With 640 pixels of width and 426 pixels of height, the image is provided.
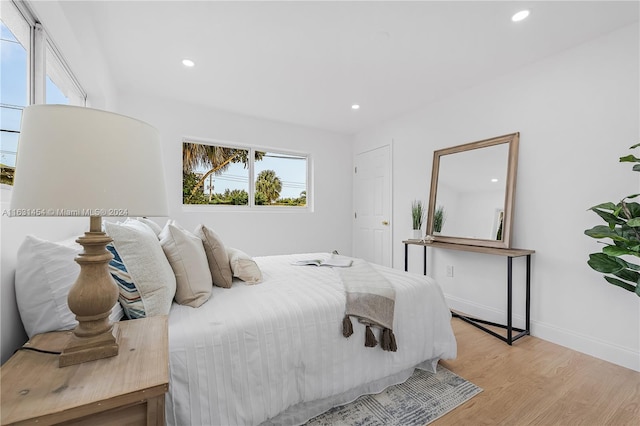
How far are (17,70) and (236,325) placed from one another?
1.61 meters

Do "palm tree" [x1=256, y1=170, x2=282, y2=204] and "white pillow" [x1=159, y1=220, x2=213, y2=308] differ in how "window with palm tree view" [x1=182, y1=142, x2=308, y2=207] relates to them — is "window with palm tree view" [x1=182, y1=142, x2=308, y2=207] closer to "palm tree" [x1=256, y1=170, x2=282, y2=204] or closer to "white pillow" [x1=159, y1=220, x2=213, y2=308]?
"palm tree" [x1=256, y1=170, x2=282, y2=204]

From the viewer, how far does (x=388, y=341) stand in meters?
1.59

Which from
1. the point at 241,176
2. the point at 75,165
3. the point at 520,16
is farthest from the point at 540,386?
the point at 241,176

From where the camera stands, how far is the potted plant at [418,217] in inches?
134

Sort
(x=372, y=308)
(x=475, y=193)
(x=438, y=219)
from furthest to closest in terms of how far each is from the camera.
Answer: (x=438, y=219)
(x=475, y=193)
(x=372, y=308)

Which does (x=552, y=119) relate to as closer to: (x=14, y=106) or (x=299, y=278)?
(x=299, y=278)

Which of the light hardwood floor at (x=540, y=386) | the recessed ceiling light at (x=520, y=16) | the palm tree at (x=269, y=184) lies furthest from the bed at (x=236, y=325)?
the palm tree at (x=269, y=184)

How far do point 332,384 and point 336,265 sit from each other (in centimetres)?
102

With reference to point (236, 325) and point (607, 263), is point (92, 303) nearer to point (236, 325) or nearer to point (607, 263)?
point (236, 325)

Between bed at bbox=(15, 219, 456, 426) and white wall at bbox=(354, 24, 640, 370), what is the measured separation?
1.34 meters

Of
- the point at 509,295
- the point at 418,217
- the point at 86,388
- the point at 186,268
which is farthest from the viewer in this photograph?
the point at 418,217

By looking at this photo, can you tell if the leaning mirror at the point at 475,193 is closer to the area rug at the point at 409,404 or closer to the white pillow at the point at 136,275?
the area rug at the point at 409,404

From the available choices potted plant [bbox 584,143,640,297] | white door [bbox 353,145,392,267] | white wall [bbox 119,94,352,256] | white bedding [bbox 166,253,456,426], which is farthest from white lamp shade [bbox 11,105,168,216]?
white door [bbox 353,145,392,267]

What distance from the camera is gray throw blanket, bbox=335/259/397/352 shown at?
1.54m
